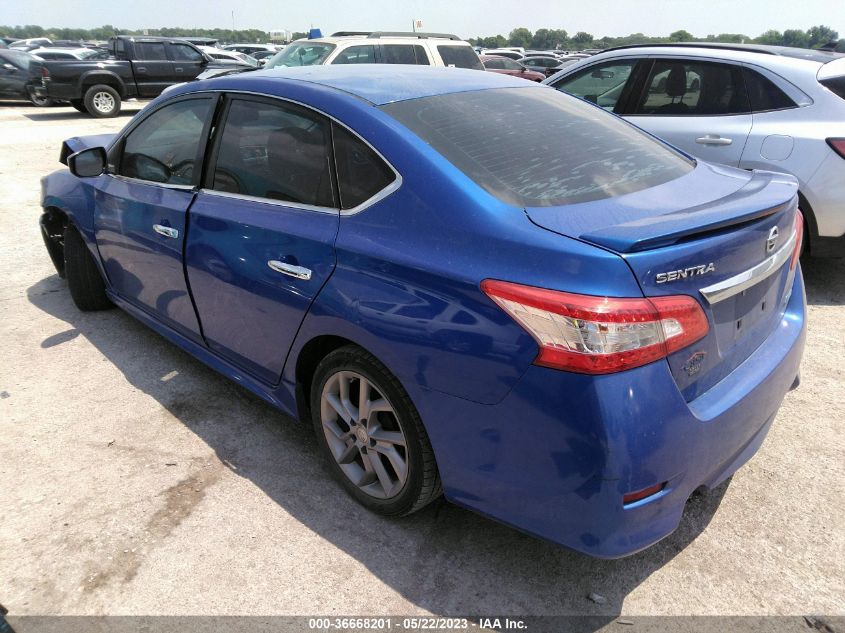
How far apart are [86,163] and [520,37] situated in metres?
93.9

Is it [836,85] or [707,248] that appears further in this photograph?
[836,85]

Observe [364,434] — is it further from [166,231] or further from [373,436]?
[166,231]

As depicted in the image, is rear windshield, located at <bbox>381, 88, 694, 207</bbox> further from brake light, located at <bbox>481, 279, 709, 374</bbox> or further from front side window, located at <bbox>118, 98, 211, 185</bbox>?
front side window, located at <bbox>118, 98, 211, 185</bbox>

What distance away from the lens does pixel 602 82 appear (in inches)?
223

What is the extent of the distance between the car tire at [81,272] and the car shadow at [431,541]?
137 centimetres

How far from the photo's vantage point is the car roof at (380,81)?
2.60 m

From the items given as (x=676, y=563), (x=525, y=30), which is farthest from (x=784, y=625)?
(x=525, y=30)

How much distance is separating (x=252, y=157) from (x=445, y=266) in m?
1.30

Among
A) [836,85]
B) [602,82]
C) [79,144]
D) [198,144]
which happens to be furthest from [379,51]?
[198,144]

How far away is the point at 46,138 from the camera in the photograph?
1203cm

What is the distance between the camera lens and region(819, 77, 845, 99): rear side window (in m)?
4.41

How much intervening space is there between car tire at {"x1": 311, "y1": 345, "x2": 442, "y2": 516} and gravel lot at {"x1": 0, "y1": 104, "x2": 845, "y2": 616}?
14 centimetres

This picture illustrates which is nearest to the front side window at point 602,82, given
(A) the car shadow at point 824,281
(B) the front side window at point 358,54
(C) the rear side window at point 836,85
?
(C) the rear side window at point 836,85

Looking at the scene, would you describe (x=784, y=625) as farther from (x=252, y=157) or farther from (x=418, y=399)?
(x=252, y=157)
